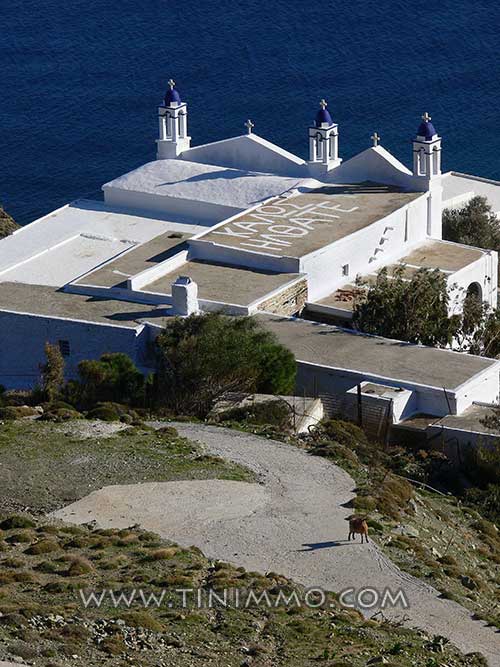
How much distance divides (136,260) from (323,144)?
24.7 ft

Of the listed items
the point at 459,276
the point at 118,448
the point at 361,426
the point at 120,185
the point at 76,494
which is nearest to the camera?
the point at 76,494

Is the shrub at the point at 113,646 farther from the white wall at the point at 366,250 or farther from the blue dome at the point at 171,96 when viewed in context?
the blue dome at the point at 171,96

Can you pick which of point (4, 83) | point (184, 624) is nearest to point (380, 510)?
point (184, 624)

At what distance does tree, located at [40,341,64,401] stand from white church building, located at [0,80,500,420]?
1.68 meters

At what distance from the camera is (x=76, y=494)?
1155 inches

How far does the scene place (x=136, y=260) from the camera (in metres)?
42.9

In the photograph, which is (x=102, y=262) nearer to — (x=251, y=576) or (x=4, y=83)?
(x=251, y=576)

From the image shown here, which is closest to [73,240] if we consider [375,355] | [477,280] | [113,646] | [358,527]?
[477,280]

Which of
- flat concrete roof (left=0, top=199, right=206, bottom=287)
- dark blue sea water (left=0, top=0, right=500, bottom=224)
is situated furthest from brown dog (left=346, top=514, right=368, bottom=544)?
dark blue sea water (left=0, top=0, right=500, bottom=224)

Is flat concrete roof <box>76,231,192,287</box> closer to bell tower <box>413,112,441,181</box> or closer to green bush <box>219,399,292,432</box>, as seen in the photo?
green bush <box>219,399,292,432</box>

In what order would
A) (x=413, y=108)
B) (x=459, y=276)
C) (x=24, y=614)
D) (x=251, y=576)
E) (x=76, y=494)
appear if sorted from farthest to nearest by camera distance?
1. (x=413, y=108)
2. (x=459, y=276)
3. (x=76, y=494)
4. (x=251, y=576)
5. (x=24, y=614)

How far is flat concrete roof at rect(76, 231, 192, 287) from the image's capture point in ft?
136

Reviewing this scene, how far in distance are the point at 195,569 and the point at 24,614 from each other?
3.74 m

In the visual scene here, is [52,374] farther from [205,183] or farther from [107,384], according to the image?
[205,183]
